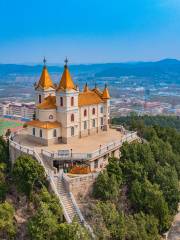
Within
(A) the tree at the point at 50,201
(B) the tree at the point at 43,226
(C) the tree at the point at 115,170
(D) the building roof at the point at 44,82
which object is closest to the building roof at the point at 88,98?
(D) the building roof at the point at 44,82

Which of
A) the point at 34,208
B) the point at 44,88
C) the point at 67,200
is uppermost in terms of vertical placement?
the point at 44,88

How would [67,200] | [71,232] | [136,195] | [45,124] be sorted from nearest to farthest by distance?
[71,232]
[67,200]
[136,195]
[45,124]

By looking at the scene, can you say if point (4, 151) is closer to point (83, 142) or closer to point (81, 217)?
point (83, 142)

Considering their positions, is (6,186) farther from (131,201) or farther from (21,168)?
(131,201)

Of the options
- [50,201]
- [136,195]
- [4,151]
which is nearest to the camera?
[50,201]

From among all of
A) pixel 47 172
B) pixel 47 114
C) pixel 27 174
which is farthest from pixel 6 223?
pixel 47 114

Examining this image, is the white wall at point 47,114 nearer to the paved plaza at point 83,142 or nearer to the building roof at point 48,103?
the building roof at point 48,103

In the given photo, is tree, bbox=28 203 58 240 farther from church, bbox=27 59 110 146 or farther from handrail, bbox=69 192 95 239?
church, bbox=27 59 110 146
